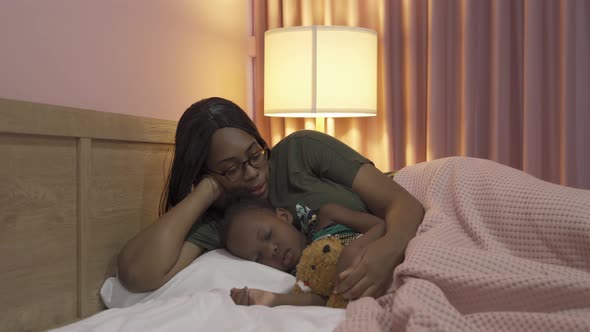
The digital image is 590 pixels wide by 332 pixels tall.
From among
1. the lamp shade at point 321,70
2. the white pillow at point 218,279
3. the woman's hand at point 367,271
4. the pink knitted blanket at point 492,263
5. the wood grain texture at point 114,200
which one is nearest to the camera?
the pink knitted blanket at point 492,263

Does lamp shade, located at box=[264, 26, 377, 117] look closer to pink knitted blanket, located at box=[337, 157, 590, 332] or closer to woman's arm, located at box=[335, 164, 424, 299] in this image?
woman's arm, located at box=[335, 164, 424, 299]

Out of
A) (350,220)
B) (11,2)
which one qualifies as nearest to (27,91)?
(11,2)

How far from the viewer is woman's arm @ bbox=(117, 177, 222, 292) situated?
4.30 ft

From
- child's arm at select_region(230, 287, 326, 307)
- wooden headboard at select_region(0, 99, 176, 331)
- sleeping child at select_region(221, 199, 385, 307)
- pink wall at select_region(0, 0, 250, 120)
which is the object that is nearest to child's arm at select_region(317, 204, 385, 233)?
sleeping child at select_region(221, 199, 385, 307)

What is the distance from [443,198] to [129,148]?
0.78 metres

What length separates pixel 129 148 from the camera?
1.51 m

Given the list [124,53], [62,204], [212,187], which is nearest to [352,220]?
[212,187]

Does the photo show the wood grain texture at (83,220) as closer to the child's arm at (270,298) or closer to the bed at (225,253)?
the bed at (225,253)

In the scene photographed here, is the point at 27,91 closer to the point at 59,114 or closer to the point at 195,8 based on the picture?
the point at 59,114

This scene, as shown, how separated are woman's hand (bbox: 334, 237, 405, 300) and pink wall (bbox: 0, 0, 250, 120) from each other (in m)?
0.87

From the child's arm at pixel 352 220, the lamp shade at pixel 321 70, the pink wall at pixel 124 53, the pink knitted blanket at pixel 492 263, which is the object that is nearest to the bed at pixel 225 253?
the pink knitted blanket at pixel 492 263

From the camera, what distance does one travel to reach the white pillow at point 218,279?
126 cm

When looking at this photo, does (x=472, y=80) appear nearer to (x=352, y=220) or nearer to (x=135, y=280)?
(x=352, y=220)

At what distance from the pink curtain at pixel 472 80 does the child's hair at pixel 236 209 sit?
113 cm
